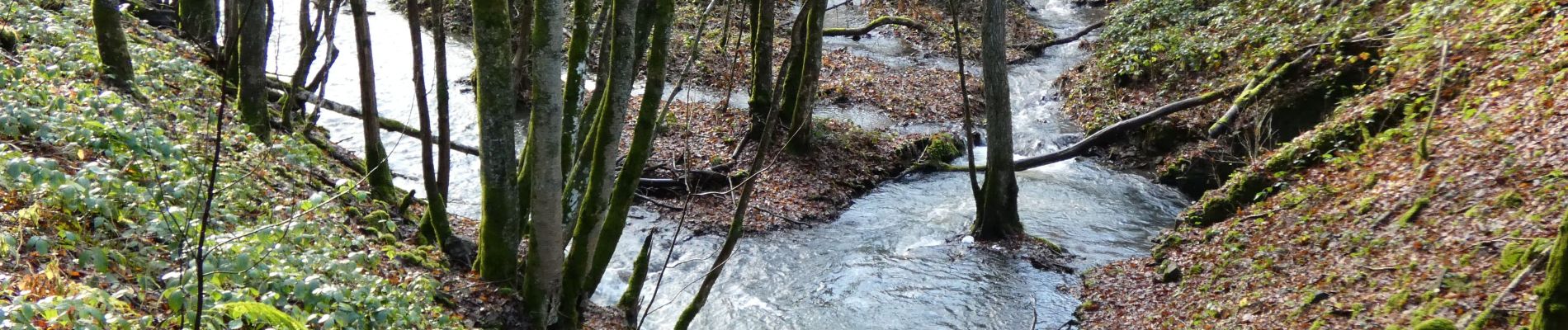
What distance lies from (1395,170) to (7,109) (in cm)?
1132

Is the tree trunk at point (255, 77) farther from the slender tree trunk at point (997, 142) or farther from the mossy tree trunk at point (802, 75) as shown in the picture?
the slender tree trunk at point (997, 142)

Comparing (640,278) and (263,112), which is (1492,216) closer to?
(640,278)

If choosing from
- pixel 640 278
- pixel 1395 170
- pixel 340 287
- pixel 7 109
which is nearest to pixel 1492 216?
pixel 1395 170

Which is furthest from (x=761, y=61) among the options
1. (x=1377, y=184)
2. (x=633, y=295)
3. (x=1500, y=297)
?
(x=1500, y=297)

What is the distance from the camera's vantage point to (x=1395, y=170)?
865 cm

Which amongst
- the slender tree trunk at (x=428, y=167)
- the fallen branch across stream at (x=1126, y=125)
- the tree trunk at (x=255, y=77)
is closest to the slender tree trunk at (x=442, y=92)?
the slender tree trunk at (x=428, y=167)

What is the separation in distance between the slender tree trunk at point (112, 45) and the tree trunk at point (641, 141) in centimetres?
420

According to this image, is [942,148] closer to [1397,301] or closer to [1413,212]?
[1413,212]

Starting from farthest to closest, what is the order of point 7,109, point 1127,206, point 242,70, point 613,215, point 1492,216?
point 1127,206 < point 242,70 < point 1492,216 < point 613,215 < point 7,109

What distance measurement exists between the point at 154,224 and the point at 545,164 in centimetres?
196

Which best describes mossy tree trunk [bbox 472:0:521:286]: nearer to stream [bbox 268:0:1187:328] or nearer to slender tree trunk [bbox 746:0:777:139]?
stream [bbox 268:0:1187:328]

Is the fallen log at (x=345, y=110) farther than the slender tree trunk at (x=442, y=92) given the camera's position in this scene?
Yes

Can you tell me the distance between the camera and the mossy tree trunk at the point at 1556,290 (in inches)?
182

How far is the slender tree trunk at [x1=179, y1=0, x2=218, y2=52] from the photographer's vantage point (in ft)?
33.1
